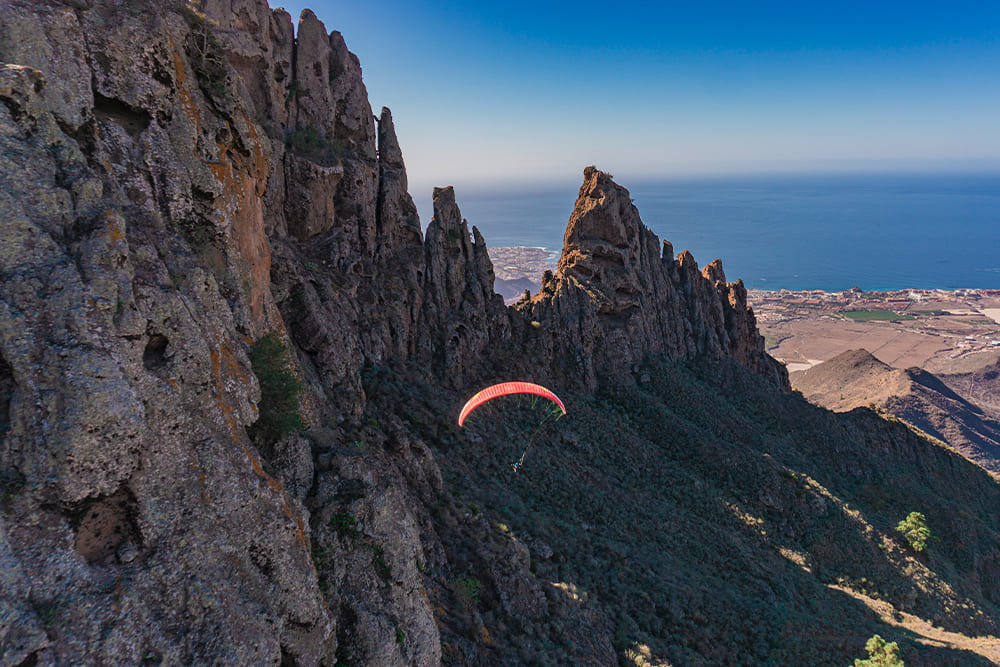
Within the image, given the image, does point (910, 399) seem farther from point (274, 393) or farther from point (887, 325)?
point (274, 393)

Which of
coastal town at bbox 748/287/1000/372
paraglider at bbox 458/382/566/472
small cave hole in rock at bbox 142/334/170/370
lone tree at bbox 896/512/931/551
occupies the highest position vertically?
small cave hole in rock at bbox 142/334/170/370

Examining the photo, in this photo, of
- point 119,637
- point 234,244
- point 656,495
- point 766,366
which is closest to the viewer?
point 119,637

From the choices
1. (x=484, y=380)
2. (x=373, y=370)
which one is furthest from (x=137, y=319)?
(x=484, y=380)

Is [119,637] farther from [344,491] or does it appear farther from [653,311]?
[653,311]

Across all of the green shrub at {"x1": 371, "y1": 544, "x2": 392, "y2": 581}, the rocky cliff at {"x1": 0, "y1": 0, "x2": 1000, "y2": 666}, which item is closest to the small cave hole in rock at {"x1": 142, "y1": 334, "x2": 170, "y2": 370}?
the rocky cliff at {"x1": 0, "y1": 0, "x2": 1000, "y2": 666}

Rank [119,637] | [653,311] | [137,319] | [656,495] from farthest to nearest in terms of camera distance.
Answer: [653,311], [656,495], [137,319], [119,637]

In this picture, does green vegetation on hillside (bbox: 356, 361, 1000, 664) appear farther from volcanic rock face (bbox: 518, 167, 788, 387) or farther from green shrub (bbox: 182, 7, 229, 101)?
green shrub (bbox: 182, 7, 229, 101)

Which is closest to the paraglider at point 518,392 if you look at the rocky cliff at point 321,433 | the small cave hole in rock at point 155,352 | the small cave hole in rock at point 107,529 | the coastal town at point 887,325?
the rocky cliff at point 321,433
